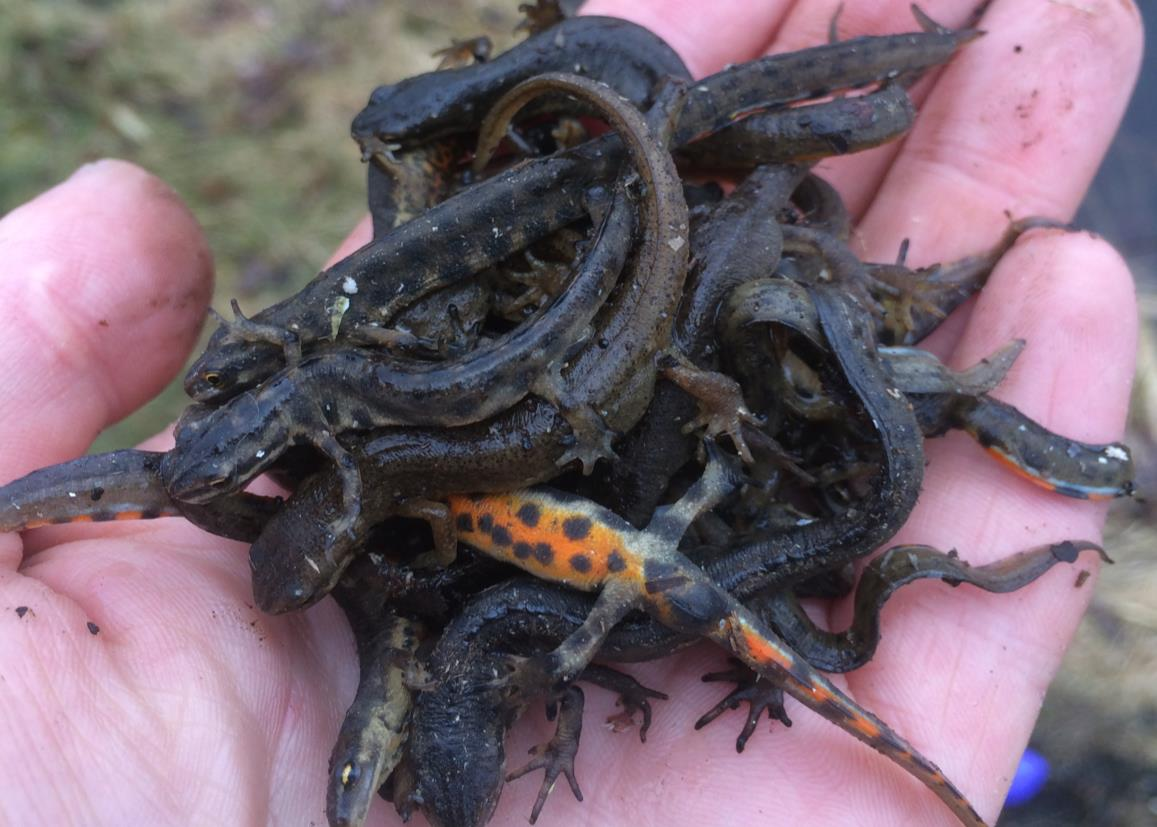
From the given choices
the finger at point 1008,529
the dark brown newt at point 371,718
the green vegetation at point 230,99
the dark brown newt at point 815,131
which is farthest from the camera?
the green vegetation at point 230,99

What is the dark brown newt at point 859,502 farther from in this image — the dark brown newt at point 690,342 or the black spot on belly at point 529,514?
the black spot on belly at point 529,514

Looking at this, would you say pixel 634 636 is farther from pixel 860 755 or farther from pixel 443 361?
pixel 443 361

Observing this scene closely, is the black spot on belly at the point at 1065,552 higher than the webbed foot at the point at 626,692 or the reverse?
higher

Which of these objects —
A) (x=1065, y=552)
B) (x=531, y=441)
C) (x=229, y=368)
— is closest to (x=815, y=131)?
(x=531, y=441)

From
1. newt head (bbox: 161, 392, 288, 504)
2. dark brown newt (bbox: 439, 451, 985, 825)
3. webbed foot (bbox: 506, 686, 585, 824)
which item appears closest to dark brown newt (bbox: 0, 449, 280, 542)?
newt head (bbox: 161, 392, 288, 504)

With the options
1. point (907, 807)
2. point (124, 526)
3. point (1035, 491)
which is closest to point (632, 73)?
point (1035, 491)

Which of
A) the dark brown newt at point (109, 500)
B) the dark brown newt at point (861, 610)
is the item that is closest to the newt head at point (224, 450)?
the dark brown newt at point (109, 500)

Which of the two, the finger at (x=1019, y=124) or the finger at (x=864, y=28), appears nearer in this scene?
the finger at (x=1019, y=124)
